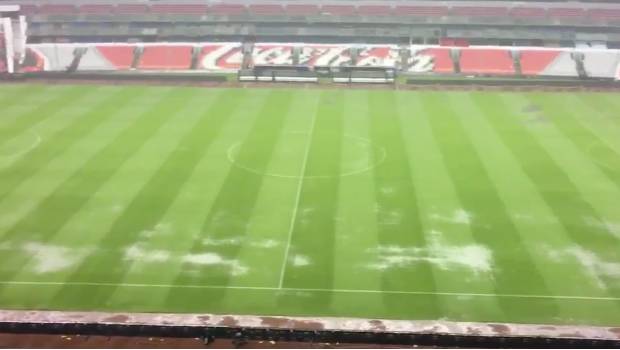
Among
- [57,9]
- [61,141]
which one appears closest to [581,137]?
[61,141]

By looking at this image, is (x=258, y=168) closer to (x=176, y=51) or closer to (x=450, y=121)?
(x=450, y=121)

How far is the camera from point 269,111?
33844 millimetres

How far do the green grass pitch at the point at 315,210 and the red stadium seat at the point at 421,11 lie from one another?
2111 cm

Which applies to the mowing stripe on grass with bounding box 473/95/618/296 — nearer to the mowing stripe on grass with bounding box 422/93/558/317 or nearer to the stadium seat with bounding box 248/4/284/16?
the mowing stripe on grass with bounding box 422/93/558/317

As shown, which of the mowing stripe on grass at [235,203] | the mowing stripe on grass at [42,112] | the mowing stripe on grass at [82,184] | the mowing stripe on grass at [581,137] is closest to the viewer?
the mowing stripe on grass at [235,203]

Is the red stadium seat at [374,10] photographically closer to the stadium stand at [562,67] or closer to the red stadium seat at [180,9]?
the red stadium seat at [180,9]

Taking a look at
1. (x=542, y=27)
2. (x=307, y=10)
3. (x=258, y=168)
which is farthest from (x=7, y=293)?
(x=542, y=27)

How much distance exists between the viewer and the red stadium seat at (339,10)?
176 feet

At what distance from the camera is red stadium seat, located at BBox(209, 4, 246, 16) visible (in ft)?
176

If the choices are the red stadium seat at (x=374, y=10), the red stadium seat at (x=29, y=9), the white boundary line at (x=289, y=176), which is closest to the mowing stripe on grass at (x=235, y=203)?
the white boundary line at (x=289, y=176)

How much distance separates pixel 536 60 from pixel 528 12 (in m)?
9.13

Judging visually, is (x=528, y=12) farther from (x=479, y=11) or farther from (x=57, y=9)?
(x=57, y=9)

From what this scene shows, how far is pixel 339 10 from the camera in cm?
5400

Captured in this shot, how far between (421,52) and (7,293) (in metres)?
36.1
